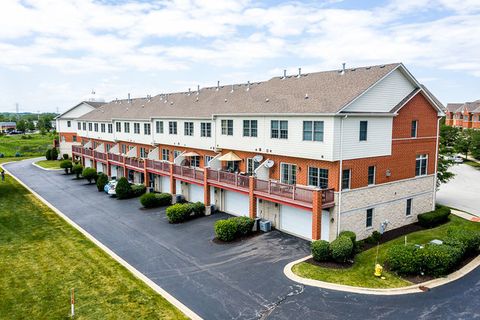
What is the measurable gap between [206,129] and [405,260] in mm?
19993

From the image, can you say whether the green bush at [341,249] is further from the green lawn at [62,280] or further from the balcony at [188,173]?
the balcony at [188,173]

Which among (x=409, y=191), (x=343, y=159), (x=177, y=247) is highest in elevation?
(x=343, y=159)

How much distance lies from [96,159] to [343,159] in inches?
1525

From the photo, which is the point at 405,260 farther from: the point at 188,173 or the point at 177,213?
the point at 188,173

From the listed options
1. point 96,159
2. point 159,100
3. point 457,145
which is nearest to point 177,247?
point 159,100

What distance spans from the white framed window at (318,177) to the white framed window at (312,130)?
1.99m

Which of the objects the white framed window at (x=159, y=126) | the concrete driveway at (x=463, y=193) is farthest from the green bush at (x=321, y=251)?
the white framed window at (x=159, y=126)

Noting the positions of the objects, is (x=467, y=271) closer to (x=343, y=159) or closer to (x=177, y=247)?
(x=343, y=159)

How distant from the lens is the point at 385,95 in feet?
80.8

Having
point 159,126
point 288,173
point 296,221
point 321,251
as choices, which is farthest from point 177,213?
point 159,126

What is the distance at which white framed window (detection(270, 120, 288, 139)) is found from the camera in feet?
82.2

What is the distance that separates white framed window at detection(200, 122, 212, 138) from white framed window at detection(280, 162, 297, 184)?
363 inches

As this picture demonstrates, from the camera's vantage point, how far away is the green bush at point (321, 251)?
2014 centimetres

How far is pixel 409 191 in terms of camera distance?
2708 centimetres
